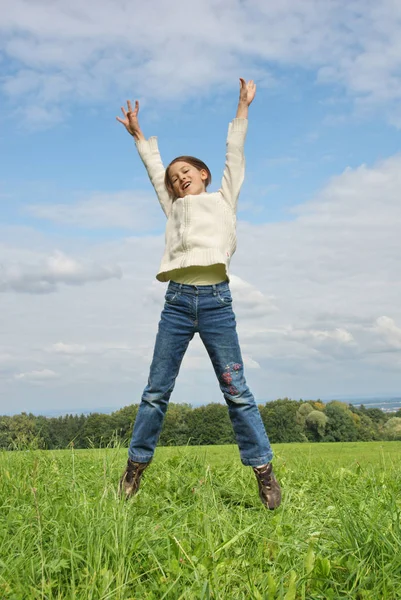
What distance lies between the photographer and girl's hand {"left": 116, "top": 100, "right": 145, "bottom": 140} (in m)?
4.86

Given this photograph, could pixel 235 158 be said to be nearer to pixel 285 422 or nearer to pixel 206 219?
pixel 206 219

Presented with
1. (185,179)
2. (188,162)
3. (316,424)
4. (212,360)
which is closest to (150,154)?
(188,162)

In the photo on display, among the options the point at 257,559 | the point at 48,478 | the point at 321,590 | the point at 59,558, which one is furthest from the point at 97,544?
the point at 48,478

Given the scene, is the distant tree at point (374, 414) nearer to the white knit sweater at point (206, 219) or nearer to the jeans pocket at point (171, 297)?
the white knit sweater at point (206, 219)

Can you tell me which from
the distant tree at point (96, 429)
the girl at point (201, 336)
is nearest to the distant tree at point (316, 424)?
the distant tree at point (96, 429)

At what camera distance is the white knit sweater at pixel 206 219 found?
13.4ft

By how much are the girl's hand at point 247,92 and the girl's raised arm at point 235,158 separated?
21 mm

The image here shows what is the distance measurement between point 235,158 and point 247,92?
561mm

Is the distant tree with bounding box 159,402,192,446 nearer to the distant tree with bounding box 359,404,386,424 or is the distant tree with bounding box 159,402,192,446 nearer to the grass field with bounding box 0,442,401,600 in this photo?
the grass field with bounding box 0,442,401,600

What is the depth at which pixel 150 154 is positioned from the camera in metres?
4.76

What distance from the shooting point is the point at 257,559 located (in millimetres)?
2902

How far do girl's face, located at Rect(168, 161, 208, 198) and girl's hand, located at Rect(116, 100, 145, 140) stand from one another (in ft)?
2.01

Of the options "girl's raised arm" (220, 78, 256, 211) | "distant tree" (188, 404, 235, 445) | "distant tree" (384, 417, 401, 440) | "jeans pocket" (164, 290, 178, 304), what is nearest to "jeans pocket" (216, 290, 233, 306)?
"jeans pocket" (164, 290, 178, 304)

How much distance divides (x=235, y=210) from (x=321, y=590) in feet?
9.08
